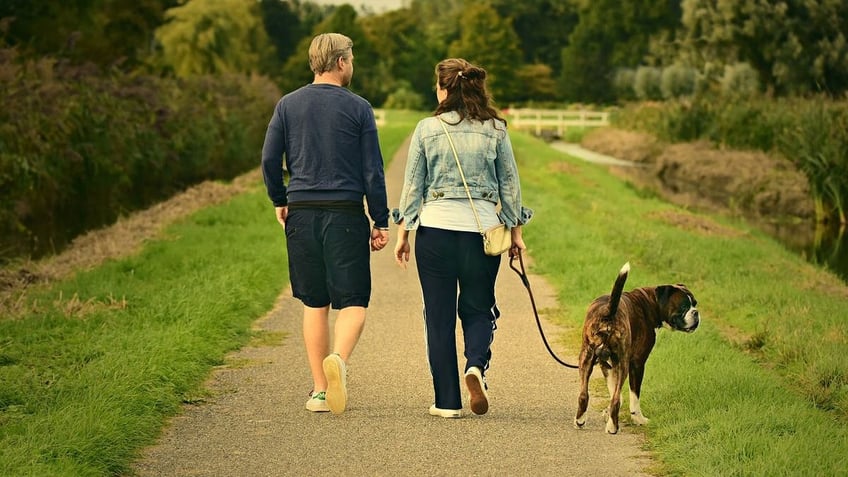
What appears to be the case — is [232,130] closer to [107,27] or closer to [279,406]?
[107,27]

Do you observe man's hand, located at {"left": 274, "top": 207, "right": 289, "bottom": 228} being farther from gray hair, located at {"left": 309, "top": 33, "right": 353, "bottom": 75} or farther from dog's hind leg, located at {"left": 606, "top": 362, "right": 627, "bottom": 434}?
dog's hind leg, located at {"left": 606, "top": 362, "right": 627, "bottom": 434}

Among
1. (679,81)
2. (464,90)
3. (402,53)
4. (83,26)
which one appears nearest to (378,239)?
(464,90)

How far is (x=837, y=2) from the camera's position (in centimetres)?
4391

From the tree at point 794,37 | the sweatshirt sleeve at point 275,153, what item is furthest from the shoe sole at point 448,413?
the tree at point 794,37

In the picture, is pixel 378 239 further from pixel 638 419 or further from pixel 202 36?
pixel 202 36

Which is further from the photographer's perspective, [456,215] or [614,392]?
[456,215]

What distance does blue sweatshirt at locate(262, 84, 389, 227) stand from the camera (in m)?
6.64

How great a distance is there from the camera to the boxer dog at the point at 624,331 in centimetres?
612

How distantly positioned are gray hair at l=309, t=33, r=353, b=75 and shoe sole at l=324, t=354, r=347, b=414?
5.22 feet

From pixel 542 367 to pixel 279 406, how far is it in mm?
2021

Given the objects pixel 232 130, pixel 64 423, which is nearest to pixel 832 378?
pixel 64 423

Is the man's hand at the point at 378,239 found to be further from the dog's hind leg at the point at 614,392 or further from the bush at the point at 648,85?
the bush at the point at 648,85

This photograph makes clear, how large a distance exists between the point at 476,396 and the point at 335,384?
768 mm

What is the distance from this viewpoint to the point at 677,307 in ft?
21.3
